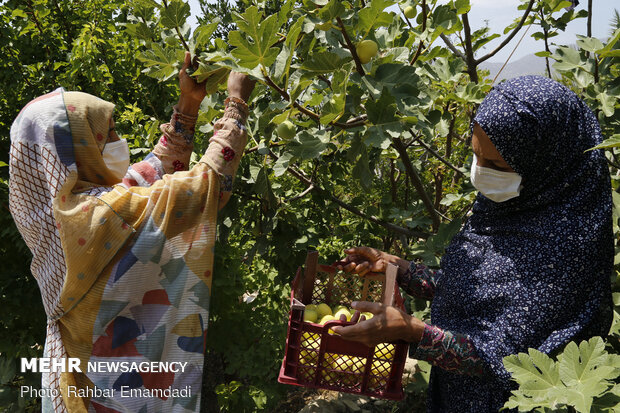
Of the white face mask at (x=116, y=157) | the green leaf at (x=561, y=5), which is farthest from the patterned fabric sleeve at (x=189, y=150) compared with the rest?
the green leaf at (x=561, y=5)

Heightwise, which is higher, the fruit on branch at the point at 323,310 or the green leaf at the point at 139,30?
the green leaf at the point at 139,30

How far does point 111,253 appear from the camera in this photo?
1.53 m

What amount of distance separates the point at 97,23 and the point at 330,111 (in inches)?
99.5

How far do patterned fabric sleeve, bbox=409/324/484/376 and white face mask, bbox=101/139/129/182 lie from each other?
111 cm

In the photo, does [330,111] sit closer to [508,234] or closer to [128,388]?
[508,234]

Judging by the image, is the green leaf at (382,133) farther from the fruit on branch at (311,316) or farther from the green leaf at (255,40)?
the fruit on branch at (311,316)

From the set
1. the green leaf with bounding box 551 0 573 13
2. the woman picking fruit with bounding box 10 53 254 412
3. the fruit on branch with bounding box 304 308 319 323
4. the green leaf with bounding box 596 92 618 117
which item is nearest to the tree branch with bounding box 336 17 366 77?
the woman picking fruit with bounding box 10 53 254 412

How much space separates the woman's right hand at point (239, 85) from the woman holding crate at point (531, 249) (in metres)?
0.78

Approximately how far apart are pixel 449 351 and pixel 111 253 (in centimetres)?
107

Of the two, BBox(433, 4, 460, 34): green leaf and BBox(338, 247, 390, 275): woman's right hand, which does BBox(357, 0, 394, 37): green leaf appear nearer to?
BBox(433, 4, 460, 34): green leaf

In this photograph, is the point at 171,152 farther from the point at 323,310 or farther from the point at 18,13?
the point at 18,13

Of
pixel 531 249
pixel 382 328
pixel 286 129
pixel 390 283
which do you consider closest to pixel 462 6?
pixel 286 129

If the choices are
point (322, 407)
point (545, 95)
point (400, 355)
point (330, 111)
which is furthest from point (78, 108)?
point (322, 407)

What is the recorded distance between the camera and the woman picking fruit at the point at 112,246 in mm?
1483
